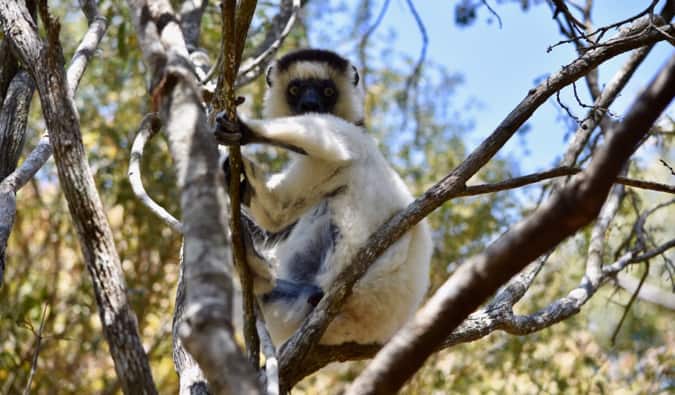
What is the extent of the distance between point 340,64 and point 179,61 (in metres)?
3.11

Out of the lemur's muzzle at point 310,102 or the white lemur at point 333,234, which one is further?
the lemur's muzzle at point 310,102

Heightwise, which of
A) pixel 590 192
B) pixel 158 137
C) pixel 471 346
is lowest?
pixel 590 192

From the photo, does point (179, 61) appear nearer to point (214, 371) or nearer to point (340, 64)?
point (214, 371)

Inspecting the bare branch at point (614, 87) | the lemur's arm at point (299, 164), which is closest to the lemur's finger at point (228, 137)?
the lemur's arm at point (299, 164)

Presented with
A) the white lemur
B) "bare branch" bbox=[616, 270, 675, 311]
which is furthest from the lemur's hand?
"bare branch" bbox=[616, 270, 675, 311]

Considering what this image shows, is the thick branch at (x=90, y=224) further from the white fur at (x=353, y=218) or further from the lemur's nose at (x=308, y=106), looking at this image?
the lemur's nose at (x=308, y=106)

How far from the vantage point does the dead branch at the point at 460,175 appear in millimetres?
3375

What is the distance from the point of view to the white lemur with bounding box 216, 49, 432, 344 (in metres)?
4.05

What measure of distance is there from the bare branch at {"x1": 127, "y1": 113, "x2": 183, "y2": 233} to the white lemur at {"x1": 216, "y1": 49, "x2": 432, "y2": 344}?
0.44 m

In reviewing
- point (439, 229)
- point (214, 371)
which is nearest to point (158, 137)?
point (439, 229)

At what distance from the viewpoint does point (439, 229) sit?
8344 millimetres

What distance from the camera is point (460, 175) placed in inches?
134

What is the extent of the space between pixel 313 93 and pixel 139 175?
4.65ft

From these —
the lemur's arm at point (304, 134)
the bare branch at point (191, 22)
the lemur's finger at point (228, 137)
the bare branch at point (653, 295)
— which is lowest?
the lemur's finger at point (228, 137)
